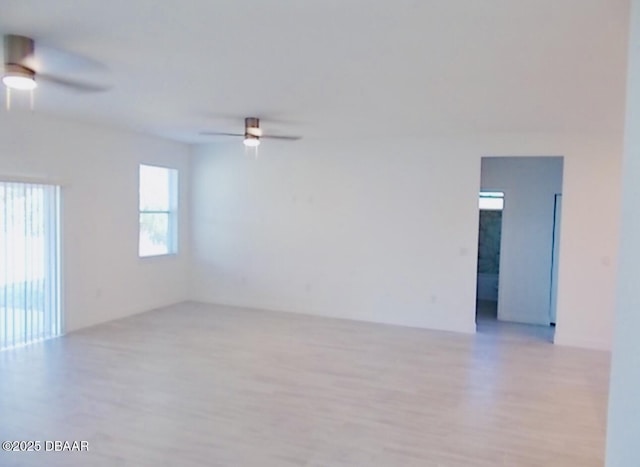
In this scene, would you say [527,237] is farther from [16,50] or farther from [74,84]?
[16,50]

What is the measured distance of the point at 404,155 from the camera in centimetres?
658

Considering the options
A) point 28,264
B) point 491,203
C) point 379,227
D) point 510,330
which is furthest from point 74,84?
point 491,203

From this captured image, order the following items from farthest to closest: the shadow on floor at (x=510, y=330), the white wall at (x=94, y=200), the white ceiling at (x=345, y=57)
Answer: the shadow on floor at (x=510, y=330), the white wall at (x=94, y=200), the white ceiling at (x=345, y=57)

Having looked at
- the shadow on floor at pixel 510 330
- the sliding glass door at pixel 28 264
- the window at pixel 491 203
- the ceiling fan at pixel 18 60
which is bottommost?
the shadow on floor at pixel 510 330

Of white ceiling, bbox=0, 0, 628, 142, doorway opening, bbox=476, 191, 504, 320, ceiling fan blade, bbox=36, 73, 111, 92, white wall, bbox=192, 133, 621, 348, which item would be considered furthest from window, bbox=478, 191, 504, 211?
ceiling fan blade, bbox=36, 73, 111, 92

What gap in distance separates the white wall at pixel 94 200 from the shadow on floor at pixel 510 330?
16.3ft

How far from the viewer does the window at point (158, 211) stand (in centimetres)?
721

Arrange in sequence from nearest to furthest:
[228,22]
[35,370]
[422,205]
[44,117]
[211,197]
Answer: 1. [228,22]
2. [35,370]
3. [44,117]
4. [422,205]
5. [211,197]

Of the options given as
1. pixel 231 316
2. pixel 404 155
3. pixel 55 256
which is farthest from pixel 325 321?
pixel 55 256

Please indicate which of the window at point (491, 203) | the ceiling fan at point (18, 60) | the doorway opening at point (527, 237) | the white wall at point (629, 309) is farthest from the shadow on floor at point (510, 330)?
the ceiling fan at point (18, 60)

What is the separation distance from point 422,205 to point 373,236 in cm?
83

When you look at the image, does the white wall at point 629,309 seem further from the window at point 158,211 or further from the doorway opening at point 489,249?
the doorway opening at point 489,249

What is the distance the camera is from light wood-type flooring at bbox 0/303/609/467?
3064 mm

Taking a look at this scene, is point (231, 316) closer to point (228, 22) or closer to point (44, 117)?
point (44, 117)
